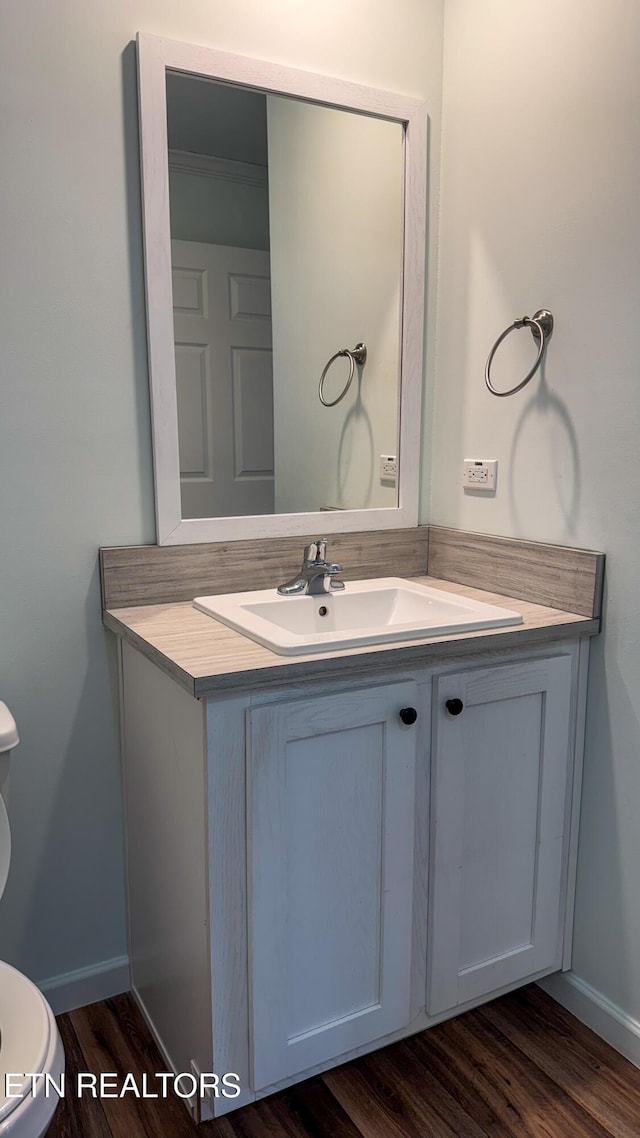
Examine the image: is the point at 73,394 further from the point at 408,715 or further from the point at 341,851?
the point at 341,851

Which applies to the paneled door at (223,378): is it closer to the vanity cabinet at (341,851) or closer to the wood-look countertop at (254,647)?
the wood-look countertop at (254,647)

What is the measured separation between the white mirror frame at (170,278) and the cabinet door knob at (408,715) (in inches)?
22.5

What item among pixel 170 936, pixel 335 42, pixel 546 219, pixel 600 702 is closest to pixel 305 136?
pixel 335 42

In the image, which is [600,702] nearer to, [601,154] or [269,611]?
[269,611]

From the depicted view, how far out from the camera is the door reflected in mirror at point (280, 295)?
1.64 meters

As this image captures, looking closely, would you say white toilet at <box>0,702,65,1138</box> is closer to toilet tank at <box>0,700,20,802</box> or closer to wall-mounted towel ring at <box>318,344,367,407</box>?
toilet tank at <box>0,700,20,802</box>

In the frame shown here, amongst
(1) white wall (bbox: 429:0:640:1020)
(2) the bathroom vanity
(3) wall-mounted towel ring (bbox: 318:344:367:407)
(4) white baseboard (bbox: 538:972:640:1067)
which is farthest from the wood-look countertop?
(4) white baseboard (bbox: 538:972:640:1067)

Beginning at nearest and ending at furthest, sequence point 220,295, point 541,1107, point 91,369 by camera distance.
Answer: point 541,1107 < point 91,369 < point 220,295

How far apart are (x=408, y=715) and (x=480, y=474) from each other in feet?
2.27

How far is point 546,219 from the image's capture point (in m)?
1.64

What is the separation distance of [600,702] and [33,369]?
1278 millimetres

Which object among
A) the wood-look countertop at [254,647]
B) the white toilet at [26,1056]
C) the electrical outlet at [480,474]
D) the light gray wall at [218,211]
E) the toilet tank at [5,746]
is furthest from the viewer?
the electrical outlet at [480,474]

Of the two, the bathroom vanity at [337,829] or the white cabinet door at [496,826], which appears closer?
the bathroom vanity at [337,829]

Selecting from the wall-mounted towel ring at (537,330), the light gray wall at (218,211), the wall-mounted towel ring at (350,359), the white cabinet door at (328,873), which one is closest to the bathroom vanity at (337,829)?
the white cabinet door at (328,873)
